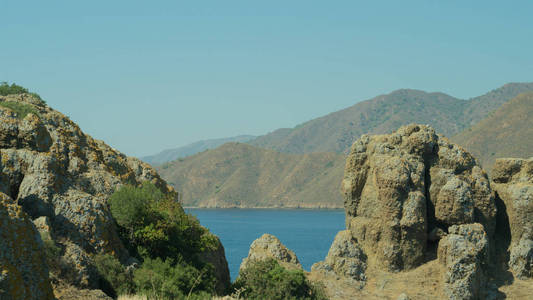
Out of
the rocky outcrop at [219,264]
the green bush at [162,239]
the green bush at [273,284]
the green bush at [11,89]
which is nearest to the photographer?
the green bush at [162,239]

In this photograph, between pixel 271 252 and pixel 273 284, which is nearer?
pixel 273 284

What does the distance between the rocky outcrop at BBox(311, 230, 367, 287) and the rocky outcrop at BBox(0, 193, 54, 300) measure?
2357 cm

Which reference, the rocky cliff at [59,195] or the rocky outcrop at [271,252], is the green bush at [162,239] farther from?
the rocky outcrop at [271,252]

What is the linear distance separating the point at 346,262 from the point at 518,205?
10.7m

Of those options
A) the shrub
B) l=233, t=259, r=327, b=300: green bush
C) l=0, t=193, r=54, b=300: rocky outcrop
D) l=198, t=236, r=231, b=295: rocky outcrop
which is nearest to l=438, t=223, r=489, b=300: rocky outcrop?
l=233, t=259, r=327, b=300: green bush

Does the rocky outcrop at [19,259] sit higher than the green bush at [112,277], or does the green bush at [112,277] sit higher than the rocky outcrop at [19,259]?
the rocky outcrop at [19,259]

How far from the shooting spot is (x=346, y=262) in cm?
3184

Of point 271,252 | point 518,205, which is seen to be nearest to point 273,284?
point 271,252

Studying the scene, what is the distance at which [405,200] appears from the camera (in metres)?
31.8

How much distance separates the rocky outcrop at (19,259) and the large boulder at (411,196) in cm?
2455

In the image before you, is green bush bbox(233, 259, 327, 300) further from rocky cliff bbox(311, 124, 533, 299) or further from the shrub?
rocky cliff bbox(311, 124, 533, 299)

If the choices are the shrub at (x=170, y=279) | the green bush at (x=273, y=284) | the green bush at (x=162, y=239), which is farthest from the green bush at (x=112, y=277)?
the green bush at (x=273, y=284)

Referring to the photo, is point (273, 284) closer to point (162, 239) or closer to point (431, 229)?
point (162, 239)

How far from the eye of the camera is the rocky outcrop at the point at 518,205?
3172 cm
